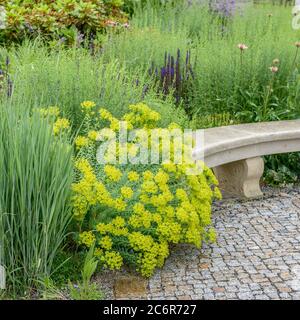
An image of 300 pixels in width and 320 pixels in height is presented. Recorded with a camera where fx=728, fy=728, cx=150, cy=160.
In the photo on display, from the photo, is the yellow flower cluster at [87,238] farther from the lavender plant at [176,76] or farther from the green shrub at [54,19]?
the green shrub at [54,19]

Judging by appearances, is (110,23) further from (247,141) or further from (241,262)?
(241,262)

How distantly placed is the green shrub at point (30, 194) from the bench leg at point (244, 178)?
1976 mm

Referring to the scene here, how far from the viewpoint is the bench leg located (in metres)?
5.41

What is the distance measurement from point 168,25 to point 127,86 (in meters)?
3.36

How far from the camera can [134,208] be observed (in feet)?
12.7

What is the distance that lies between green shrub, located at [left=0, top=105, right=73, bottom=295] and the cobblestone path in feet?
1.83

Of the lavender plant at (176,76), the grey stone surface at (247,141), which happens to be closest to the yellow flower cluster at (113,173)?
the grey stone surface at (247,141)

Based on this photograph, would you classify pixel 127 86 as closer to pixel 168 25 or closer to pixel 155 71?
pixel 155 71

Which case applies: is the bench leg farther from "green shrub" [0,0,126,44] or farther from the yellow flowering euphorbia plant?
"green shrub" [0,0,126,44]

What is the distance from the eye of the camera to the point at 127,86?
16.5ft

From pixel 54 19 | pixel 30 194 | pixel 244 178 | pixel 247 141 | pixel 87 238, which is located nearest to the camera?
pixel 30 194

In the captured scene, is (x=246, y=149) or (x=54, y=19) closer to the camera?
(x=246, y=149)

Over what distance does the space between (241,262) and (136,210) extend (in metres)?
0.77

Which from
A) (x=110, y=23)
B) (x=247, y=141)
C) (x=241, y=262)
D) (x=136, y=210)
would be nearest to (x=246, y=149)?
(x=247, y=141)
